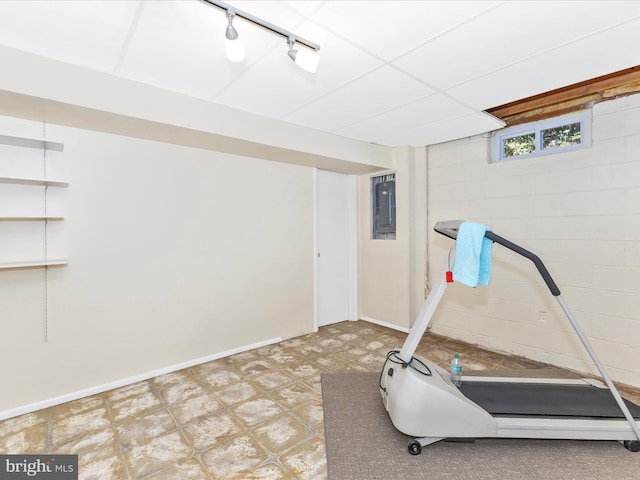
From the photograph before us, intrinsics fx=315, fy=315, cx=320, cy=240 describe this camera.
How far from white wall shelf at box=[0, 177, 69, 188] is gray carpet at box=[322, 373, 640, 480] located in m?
2.71

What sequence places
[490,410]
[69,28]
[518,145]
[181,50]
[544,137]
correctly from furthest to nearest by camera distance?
[518,145] → [544,137] → [490,410] → [181,50] → [69,28]

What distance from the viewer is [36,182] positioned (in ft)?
7.77

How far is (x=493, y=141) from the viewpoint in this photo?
11.8 feet

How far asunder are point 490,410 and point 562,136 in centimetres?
271

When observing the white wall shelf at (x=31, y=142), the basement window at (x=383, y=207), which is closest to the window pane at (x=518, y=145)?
the basement window at (x=383, y=207)

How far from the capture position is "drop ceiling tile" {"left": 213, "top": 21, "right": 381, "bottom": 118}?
1994 mm

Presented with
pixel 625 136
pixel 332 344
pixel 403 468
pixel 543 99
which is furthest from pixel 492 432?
pixel 543 99

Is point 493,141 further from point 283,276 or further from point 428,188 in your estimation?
point 283,276

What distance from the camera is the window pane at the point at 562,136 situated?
3023 millimetres

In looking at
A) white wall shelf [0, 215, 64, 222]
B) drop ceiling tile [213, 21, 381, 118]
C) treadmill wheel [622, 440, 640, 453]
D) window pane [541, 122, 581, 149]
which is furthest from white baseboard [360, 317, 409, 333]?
white wall shelf [0, 215, 64, 222]

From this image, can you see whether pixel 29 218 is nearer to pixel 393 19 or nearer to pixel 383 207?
pixel 393 19

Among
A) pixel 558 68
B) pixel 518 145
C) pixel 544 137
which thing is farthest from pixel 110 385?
pixel 544 137

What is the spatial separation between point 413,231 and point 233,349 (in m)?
2.70
